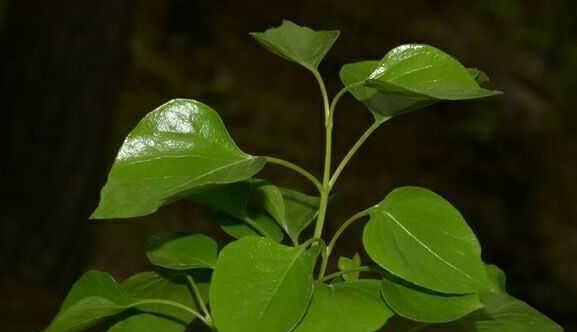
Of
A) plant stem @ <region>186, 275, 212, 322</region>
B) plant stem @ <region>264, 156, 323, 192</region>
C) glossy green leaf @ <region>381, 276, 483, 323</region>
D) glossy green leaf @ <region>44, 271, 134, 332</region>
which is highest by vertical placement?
plant stem @ <region>264, 156, 323, 192</region>

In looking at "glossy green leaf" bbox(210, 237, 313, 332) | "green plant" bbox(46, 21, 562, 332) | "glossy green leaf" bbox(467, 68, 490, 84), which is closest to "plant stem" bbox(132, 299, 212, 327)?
"green plant" bbox(46, 21, 562, 332)

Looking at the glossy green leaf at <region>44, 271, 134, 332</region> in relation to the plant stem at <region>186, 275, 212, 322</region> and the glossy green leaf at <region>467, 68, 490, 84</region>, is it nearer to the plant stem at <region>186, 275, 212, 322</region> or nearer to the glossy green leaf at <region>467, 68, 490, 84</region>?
the plant stem at <region>186, 275, 212, 322</region>

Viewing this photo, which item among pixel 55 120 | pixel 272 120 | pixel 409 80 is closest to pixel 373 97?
pixel 409 80

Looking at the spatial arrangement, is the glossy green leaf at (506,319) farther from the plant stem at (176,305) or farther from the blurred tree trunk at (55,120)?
the blurred tree trunk at (55,120)

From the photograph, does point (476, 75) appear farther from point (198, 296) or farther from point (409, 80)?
point (198, 296)

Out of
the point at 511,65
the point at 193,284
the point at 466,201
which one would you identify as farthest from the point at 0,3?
the point at 193,284

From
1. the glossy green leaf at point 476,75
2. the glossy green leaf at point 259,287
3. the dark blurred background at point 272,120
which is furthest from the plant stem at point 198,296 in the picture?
the dark blurred background at point 272,120

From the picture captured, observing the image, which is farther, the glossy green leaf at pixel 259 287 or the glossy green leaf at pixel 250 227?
the glossy green leaf at pixel 250 227

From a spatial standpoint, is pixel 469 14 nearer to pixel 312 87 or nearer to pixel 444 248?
pixel 312 87
